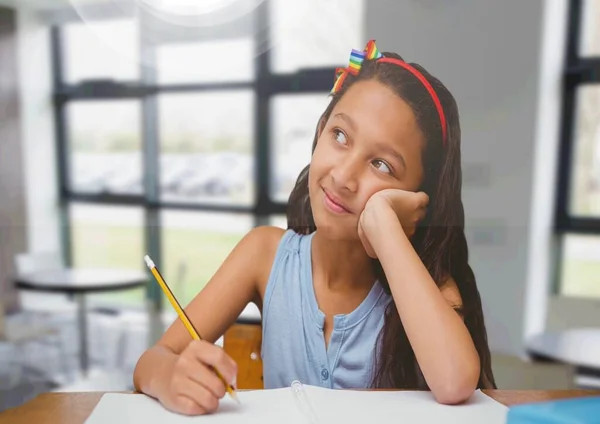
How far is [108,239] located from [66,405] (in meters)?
0.27

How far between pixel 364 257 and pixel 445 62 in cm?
31

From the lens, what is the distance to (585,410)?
0.54 m

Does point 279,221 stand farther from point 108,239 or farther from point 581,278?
point 581,278

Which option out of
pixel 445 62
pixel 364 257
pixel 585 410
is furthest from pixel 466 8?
pixel 585 410

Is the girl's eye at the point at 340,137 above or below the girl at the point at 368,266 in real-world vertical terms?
above

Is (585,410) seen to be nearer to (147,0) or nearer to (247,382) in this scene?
(247,382)

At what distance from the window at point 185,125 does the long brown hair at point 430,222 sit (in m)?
0.04

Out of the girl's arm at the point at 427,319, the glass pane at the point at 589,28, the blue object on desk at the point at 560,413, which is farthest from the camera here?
the glass pane at the point at 589,28

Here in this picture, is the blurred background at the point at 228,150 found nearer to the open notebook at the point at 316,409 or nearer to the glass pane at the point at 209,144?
the glass pane at the point at 209,144

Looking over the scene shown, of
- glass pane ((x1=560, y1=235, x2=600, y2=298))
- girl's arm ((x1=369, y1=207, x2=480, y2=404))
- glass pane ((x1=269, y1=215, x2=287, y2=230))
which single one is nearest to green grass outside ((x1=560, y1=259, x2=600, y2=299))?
glass pane ((x1=560, y1=235, x2=600, y2=298))

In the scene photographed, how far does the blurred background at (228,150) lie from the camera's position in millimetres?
724

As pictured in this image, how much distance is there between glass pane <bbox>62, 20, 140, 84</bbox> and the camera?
75 cm

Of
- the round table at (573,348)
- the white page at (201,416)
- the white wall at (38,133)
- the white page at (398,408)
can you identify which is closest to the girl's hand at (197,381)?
the white page at (201,416)

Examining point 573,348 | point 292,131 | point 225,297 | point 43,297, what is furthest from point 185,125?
point 573,348
